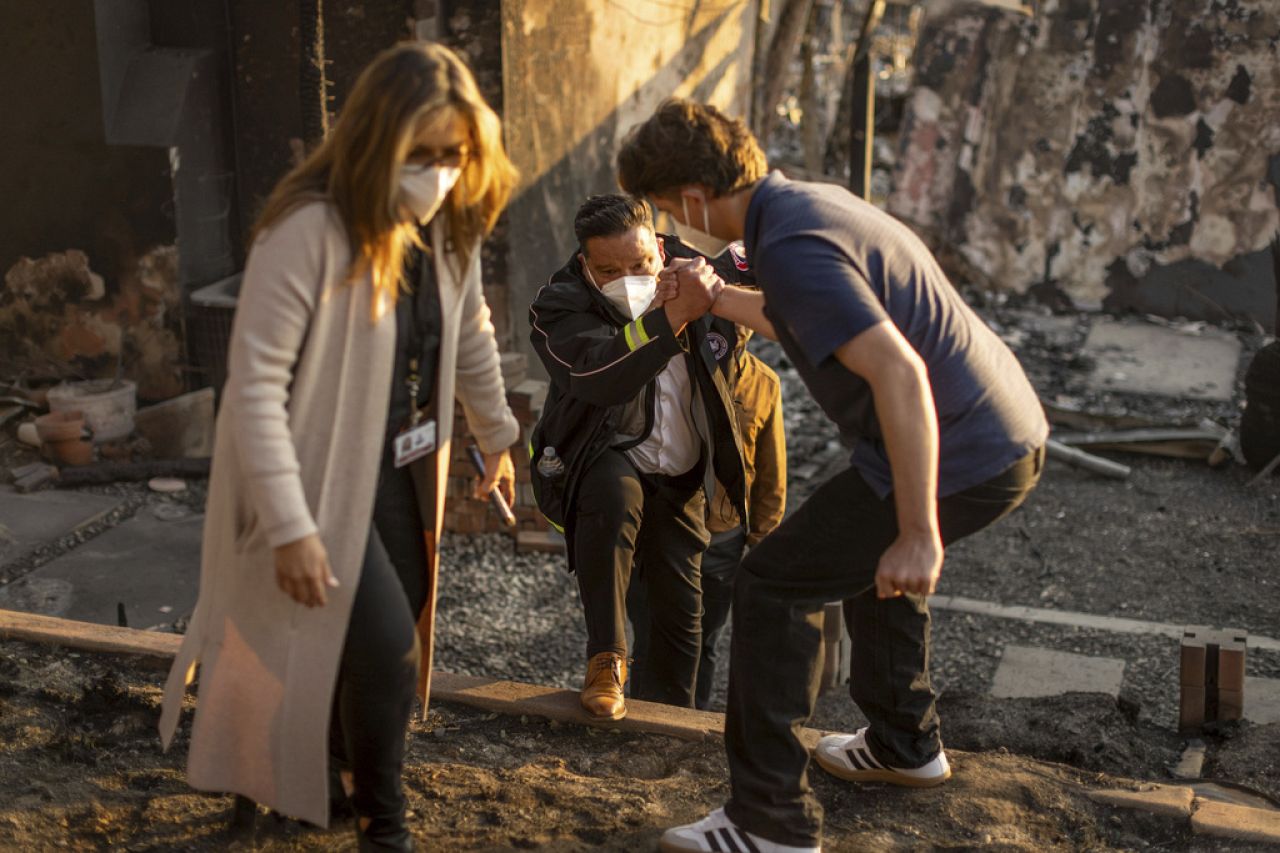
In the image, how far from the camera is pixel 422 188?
8.93 ft

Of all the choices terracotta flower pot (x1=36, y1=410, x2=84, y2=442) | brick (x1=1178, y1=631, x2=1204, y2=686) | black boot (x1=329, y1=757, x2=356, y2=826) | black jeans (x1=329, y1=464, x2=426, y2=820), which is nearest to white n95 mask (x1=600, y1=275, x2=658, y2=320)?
black jeans (x1=329, y1=464, x2=426, y2=820)

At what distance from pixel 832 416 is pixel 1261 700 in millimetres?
3021

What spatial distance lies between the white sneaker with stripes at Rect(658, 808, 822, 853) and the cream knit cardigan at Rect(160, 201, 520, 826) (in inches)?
35.4

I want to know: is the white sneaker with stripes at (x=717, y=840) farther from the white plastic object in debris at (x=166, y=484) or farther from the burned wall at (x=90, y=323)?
the burned wall at (x=90, y=323)

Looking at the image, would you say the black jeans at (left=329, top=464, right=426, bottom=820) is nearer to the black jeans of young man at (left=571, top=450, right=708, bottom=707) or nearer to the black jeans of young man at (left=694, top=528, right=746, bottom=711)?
the black jeans of young man at (left=571, top=450, right=708, bottom=707)

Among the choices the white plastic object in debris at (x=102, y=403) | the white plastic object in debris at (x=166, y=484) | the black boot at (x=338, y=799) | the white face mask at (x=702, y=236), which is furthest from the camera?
the white plastic object in debris at (x=102, y=403)

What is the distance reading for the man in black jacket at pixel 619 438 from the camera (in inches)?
157

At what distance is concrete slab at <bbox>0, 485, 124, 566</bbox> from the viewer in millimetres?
A: 6781

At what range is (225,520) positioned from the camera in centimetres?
287

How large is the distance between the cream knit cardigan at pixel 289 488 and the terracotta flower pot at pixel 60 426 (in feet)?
16.9

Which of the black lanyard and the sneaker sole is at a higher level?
the black lanyard

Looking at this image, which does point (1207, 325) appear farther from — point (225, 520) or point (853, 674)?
point (225, 520)

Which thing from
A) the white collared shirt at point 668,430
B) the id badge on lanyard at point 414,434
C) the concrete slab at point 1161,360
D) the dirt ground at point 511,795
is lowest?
the concrete slab at point 1161,360

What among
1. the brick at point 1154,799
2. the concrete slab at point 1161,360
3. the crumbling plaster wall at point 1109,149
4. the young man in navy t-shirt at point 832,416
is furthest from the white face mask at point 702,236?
the crumbling plaster wall at point 1109,149
